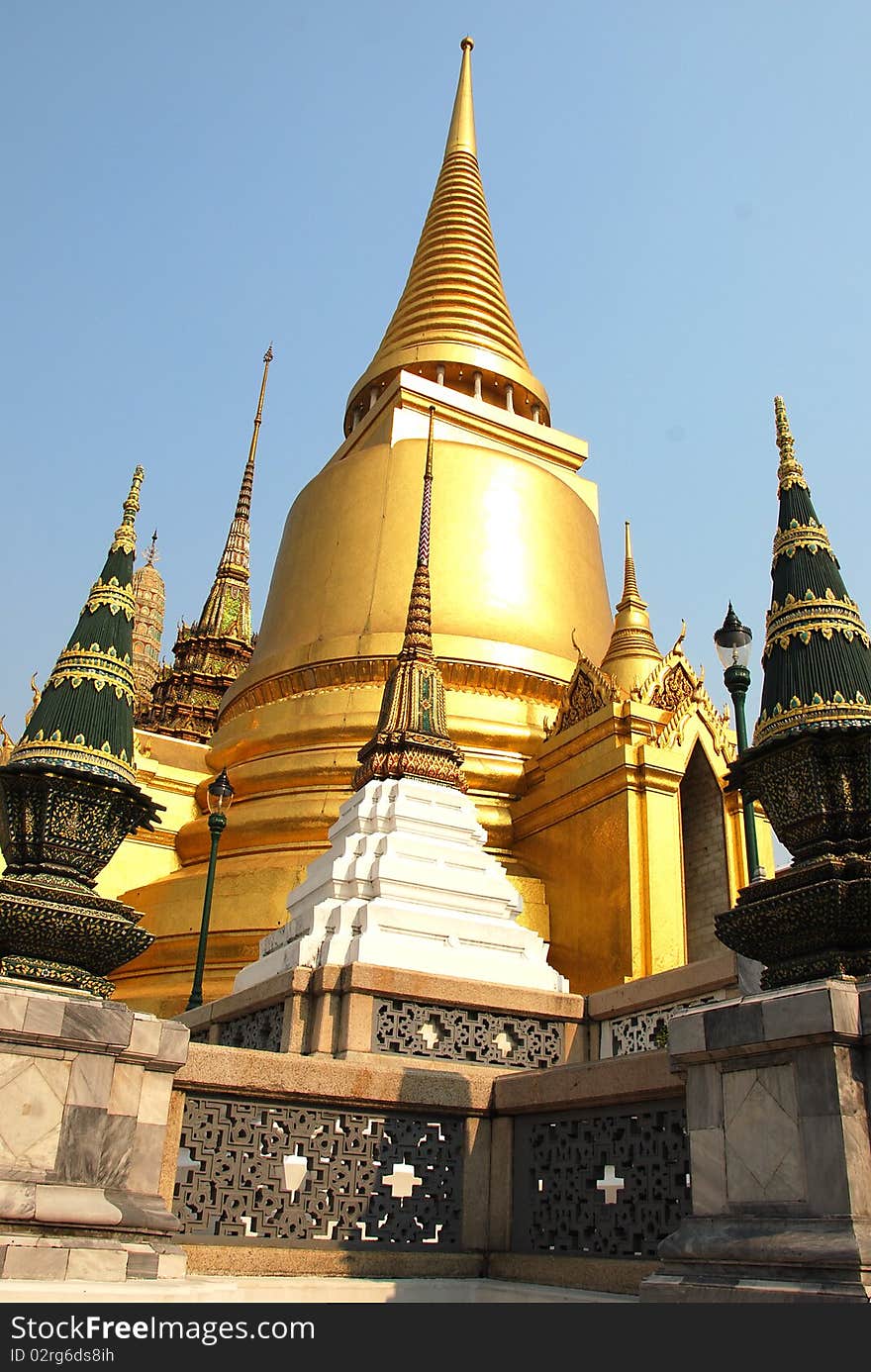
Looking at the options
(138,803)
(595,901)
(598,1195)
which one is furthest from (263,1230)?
(595,901)

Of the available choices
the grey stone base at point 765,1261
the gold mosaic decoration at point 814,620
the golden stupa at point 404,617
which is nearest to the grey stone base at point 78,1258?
the grey stone base at point 765,1261

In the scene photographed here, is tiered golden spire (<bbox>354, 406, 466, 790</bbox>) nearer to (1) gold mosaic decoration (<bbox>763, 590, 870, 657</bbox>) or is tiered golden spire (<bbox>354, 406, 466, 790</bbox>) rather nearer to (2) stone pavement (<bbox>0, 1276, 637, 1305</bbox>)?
(2) stone pavement (<bbox>0, 1276, 637, 1305</bbox>)

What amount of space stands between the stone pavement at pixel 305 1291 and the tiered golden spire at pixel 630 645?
1020cm

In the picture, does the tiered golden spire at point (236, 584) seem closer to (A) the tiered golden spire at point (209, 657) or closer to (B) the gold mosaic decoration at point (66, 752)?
(A) the tiered golden spire at point (209, 657)

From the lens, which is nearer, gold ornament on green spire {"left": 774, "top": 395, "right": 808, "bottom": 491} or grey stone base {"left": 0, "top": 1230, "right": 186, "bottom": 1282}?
grey stone base {"left": 0, "top": 1230, "right": 186, "bottom": 1282}

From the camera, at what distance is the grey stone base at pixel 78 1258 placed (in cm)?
397

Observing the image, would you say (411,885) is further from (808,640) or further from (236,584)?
(236,584)

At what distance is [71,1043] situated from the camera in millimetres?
4453

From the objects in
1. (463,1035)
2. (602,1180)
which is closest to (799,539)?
(602,1180)

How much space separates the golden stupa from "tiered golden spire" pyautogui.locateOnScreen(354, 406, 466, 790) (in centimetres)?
279

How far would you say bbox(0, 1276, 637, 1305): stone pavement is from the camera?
12.1 ft

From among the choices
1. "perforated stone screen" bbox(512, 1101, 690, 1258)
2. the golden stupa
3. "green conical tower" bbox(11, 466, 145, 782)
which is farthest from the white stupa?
"green conical tower" bbox(11, 466, 145, 782)

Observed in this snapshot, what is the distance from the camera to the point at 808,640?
4.73 m

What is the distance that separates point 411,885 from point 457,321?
50.9 feet
